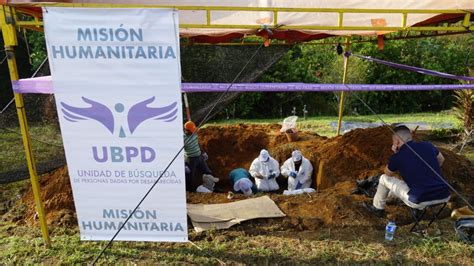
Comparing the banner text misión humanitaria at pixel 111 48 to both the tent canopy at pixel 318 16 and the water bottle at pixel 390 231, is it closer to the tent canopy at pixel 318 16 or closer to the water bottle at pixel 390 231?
the tent canopy at pixel 318 16

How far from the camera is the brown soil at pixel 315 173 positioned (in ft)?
14.2

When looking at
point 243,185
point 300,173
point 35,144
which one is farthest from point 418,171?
point 35,144

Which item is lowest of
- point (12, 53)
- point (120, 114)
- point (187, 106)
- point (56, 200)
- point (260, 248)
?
point (260, 248)

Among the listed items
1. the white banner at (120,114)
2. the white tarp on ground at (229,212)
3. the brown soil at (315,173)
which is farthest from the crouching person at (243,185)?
the white banner at (120,114)

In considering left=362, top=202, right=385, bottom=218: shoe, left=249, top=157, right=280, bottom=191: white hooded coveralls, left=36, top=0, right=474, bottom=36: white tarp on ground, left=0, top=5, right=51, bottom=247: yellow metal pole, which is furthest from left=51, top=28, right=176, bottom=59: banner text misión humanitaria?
left=249, top=157, right=280, bottom=191: white hooded coveralls

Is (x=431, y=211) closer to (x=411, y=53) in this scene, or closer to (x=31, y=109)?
(x=31, y=109)

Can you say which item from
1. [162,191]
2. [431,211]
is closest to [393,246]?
[431,211]

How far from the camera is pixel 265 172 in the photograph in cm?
599

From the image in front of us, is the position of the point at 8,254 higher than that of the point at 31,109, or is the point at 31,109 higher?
the point at 31,109

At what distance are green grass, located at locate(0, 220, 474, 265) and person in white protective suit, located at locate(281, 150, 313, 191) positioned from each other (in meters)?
1.99

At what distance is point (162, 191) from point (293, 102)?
9.84m

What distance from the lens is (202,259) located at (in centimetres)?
367

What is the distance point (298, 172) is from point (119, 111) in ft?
11.6

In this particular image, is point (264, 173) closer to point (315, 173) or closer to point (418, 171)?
point (315, 173)
